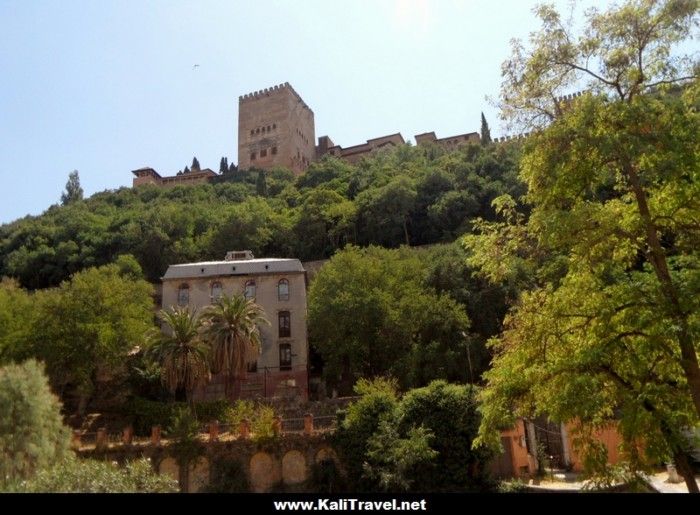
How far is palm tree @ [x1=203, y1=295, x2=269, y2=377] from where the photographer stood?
33.3 meters

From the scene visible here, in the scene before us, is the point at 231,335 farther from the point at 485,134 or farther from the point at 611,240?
the point at 485,134

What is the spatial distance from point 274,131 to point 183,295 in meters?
58.4

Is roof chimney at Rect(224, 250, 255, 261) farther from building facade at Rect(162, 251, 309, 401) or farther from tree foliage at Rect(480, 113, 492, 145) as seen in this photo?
tree foliage at Rect(480, 113, 492, 145)

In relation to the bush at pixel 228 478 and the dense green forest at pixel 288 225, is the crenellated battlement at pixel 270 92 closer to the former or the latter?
the dense green forest at pixel 288 225

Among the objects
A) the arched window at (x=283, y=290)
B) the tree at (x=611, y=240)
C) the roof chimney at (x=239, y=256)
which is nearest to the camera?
the tree at (x=611, y=240)

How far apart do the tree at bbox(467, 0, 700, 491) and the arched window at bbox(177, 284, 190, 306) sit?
109 feet

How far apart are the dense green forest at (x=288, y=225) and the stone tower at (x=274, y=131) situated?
29263 mm

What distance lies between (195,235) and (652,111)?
183ft

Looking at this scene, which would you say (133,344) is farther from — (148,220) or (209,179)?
(209,179)

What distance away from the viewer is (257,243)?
5662cm

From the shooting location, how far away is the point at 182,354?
31797 millimetres

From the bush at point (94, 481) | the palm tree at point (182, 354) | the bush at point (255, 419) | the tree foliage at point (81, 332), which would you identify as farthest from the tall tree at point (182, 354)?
the bush at point (94, 481)

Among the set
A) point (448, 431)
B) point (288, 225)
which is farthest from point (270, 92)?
point (448, 431)

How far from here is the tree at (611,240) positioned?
30.3 feet
